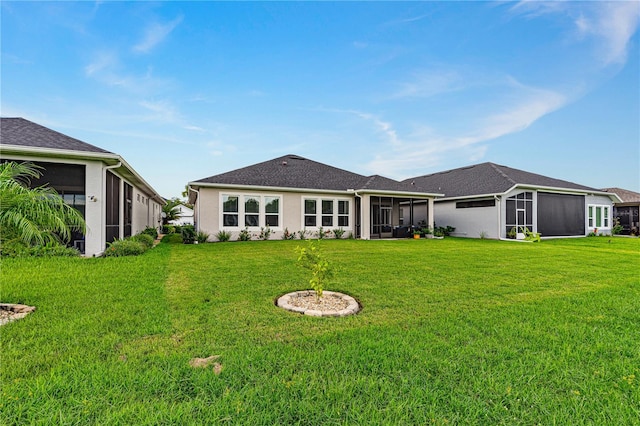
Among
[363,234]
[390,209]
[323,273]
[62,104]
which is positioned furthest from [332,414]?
[390,209]

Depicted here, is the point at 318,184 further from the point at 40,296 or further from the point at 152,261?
the point at 40,296

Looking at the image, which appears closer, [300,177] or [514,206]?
[300,177]

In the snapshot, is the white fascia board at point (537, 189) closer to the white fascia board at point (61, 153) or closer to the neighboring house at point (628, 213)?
the neighboring house at point (628, 213)

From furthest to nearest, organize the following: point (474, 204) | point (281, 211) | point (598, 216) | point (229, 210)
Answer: point (598, 216)
point (474, 204)
point (281, 211)
point (229, 210)

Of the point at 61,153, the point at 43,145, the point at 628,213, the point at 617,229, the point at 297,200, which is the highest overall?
the point at 43,145

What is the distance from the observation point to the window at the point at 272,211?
1562 cm

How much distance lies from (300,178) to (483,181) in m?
12.6

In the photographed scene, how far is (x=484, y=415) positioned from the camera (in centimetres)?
204

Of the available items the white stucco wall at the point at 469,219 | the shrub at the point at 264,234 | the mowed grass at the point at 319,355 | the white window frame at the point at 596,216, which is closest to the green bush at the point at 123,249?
the mowed grass at the point at 319,355

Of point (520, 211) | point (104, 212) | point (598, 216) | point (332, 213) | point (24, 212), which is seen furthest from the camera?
point (598, 216)

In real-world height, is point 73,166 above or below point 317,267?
above

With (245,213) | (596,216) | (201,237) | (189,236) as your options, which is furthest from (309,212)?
(596,216)

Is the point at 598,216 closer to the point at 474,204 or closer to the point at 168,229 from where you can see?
the point at 474,204

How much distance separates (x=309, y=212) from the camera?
54.5 feet
